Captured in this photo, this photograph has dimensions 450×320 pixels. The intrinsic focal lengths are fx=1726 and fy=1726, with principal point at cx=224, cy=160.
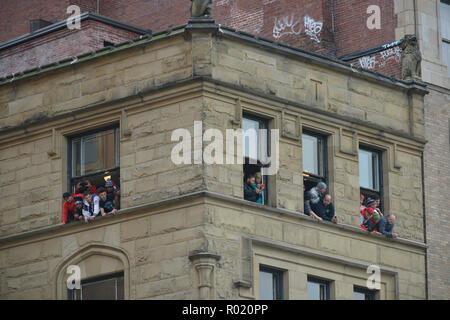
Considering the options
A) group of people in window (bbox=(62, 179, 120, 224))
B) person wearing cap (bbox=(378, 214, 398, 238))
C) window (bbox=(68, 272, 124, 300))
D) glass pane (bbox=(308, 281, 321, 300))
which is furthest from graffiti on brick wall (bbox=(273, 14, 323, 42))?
window (bbox=(68, 272, 124, 300))

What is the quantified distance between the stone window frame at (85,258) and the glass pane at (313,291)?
4812 millimetres

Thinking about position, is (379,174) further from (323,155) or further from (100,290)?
(100,290)

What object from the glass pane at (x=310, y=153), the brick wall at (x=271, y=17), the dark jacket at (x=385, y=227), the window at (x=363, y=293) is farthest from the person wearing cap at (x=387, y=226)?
the brick wall at (x=271, y=17)

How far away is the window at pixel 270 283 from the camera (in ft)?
144

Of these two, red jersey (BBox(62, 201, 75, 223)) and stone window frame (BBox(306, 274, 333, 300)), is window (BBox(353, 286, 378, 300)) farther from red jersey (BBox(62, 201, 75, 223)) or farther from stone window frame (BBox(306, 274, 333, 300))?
red jersey (BBox(62, 201, 75, 223))

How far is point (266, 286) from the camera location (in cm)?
4391

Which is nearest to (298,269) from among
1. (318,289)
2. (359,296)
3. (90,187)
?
(318,289)

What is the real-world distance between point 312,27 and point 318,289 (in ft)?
38.3

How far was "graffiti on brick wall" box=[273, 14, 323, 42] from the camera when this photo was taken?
2116 inches

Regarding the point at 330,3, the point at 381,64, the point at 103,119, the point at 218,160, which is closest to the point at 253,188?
the point at 218,160

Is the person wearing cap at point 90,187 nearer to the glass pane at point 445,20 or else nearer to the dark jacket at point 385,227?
the dark jacket at point 385,227

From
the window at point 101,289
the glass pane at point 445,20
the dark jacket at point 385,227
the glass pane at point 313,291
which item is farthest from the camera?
the glass pane at point 445,20

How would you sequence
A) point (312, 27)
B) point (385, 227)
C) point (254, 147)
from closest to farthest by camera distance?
1. point (254, 147)
2. point (385, 227)
3. point (312, 27)

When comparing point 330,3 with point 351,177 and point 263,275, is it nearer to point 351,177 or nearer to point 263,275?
point 351,177
